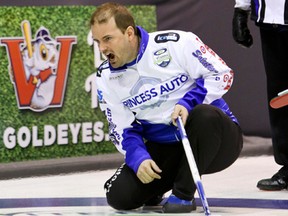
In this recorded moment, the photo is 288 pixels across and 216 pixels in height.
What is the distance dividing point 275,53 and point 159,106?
32.4 inches

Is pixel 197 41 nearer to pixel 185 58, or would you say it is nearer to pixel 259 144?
pixel 185 58

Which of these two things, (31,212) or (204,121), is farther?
(31,212)

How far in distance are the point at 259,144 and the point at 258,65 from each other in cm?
51

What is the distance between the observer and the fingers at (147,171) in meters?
3.01

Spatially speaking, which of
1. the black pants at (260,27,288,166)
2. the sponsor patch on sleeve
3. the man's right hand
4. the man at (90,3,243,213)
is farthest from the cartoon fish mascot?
the sponsor patch on sleeve

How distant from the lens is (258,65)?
5.45 metres

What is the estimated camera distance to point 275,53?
3750mm

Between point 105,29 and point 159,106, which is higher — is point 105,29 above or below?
above

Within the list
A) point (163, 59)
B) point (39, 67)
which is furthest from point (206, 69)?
point (39, 67)

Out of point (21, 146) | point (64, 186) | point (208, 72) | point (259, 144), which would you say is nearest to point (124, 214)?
point (208, 72)

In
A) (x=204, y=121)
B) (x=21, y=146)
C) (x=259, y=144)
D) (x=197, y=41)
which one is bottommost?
(x=259, y=144)

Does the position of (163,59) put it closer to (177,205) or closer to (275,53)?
(177,205)

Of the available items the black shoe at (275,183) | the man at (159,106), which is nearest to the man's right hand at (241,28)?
the black shoe at (275,183)

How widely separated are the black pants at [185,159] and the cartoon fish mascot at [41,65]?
56.8 inches
